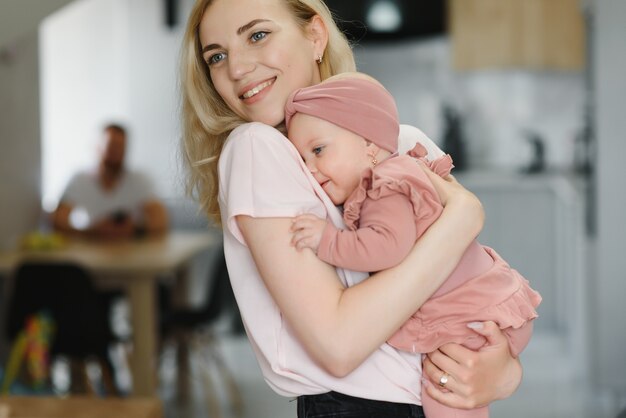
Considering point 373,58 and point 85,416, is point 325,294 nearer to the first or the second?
point 85,416

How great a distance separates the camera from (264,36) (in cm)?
132

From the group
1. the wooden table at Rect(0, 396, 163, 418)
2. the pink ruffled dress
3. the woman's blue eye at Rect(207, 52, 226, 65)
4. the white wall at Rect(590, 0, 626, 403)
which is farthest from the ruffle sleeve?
the white wall at Rect(590, 0, 626, 403)

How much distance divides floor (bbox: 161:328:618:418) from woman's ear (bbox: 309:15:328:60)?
3.18 metres

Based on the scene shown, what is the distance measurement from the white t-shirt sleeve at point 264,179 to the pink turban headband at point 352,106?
0.06m

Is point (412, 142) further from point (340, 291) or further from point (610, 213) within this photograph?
point (610, 213)

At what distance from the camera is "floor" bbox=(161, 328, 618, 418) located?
442cm

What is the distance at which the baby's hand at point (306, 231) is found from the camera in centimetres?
119

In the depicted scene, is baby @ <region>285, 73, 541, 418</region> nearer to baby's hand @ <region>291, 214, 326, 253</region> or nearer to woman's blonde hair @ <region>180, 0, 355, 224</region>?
baby's hand @ <region>291, 214, 326, 253</region>

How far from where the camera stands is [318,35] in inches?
56.6

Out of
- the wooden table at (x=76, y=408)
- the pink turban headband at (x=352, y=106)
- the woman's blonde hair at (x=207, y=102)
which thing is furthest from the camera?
the wooden table at (x=76, y=408)

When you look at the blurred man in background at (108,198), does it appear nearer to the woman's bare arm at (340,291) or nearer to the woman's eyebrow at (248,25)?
the woman's eyebrow at (248,25)

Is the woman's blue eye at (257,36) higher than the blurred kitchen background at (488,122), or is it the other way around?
the woman's blue eye at (257,36)

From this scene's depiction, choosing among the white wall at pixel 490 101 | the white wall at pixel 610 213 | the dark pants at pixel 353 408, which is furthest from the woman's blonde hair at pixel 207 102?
the white wall at pixel 490 101

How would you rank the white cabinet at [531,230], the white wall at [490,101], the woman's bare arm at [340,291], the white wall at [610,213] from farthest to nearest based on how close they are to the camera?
the white wall at [490,101], the white cabinet at [531,230], the white wall at [610,213], the woman's bare arm at [340,291]
